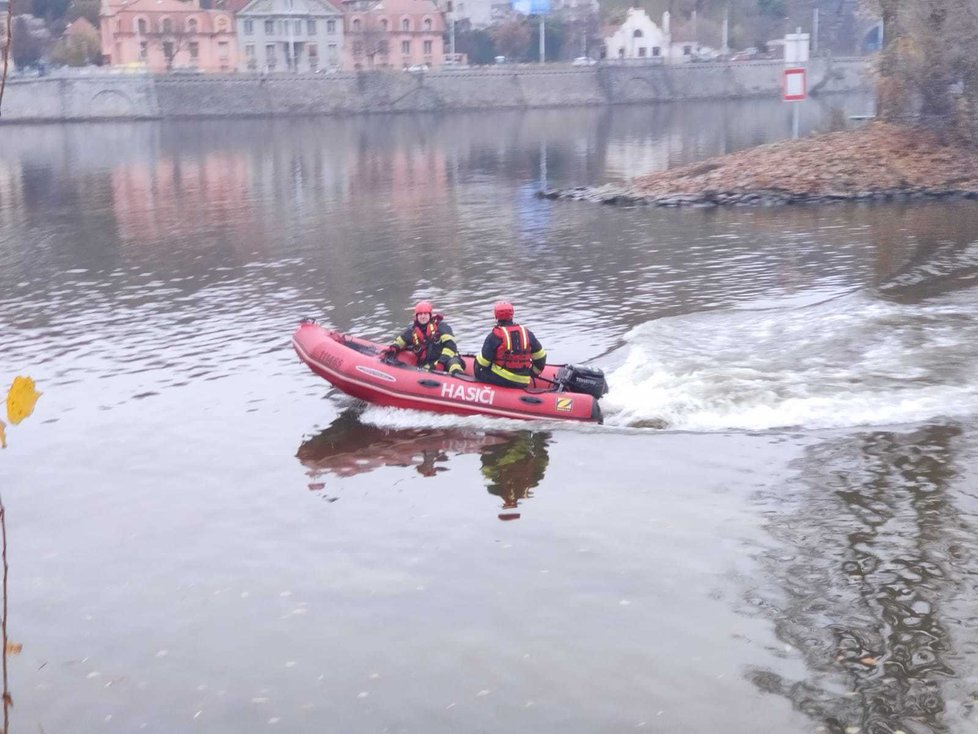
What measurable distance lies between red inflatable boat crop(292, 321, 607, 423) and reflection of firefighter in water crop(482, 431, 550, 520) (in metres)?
0.45

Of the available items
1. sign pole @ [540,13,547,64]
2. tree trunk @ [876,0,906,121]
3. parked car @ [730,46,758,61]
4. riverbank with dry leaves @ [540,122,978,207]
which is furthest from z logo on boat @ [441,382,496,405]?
parked car @ [730,46,758,61]

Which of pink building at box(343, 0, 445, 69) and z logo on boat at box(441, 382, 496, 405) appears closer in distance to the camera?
z logo on boat at box(441, 382, 496, 405)

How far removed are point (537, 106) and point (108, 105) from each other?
35.5 metres

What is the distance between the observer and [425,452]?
14547mm

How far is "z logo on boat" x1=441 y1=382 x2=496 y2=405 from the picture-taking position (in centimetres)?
1526

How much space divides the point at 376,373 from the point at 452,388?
1.10 m

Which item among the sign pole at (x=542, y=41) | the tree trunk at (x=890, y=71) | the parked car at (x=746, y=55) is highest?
the sign pole at (x=542, y=41)

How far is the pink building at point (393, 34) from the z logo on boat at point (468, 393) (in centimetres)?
9240

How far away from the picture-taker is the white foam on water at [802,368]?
15.0 meters

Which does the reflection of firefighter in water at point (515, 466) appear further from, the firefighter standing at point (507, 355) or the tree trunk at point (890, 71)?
the tree trunk at point (890, 71)

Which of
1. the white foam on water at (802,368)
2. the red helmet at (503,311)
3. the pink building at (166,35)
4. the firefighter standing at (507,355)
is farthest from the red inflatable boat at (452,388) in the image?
the pink building at (166,35)

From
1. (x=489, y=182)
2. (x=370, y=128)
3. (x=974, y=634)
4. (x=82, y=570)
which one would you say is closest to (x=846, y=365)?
(x=974, y=634)

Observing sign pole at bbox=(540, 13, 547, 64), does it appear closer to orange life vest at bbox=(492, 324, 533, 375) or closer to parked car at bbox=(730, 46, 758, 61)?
parked car at bbox=(730, 46, 758, 61)

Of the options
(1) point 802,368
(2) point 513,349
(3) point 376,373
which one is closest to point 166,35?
(3) point 376,373
